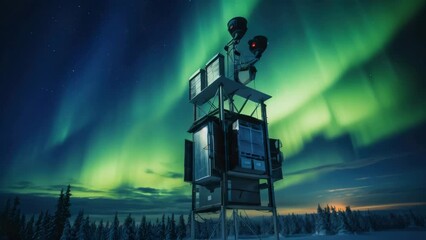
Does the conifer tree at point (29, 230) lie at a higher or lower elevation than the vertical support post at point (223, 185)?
lower

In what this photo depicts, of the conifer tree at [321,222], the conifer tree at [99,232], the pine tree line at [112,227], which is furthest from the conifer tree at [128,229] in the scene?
the conifer tree at [321,222]

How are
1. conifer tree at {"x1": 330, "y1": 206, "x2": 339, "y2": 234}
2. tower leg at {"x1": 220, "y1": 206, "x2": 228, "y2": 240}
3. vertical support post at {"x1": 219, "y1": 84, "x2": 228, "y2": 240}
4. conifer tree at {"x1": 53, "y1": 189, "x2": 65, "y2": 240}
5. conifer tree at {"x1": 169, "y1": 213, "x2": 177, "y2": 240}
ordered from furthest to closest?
conifer tree at {"x1": 330, "y1": 206, "x2": 339, "y2": 234}
conifer tree at {"x1": 169, "y1": 213, "x2": 177, "y2": 240}
conifer tree at {"x1": 53, "y1": 189, "x2": 65, "y2": 240}
vertical support post at {"x1": 219, "y1": 84, "x2": 228, "y2": 240}
tower leg at {"x1": 220, "y1": 206, "x2": 228, "y2": 240}

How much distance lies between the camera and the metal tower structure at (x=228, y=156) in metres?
17.6

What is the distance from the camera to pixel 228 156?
18.0m

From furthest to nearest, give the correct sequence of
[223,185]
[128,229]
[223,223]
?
[128,229], [223,185], [223,223]

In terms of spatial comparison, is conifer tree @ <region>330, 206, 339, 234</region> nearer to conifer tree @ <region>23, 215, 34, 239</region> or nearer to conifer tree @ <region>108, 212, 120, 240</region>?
conifer tree @ <region>108, 212, 120, 240</region>

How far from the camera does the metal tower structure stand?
57.8 ft

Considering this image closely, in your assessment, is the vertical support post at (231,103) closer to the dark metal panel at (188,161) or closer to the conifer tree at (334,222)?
the dark metal panel at (188,161)

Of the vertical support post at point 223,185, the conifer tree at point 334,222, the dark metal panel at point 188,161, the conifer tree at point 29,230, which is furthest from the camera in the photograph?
the conifer tree at point 334,222

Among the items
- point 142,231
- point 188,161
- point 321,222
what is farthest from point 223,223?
point 321,222

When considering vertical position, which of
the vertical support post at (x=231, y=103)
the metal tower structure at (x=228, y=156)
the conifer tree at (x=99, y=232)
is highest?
the vertical support post at (x=231, y=103)


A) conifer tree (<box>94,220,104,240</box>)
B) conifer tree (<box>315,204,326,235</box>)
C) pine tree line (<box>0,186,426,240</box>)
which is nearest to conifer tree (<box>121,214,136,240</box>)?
pine tree line (<box>0,186,426,240</box>)

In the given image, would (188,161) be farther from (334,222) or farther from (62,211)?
(334,222)

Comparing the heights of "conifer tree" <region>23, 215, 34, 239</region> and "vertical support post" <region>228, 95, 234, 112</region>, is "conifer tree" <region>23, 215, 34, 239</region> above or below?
below
